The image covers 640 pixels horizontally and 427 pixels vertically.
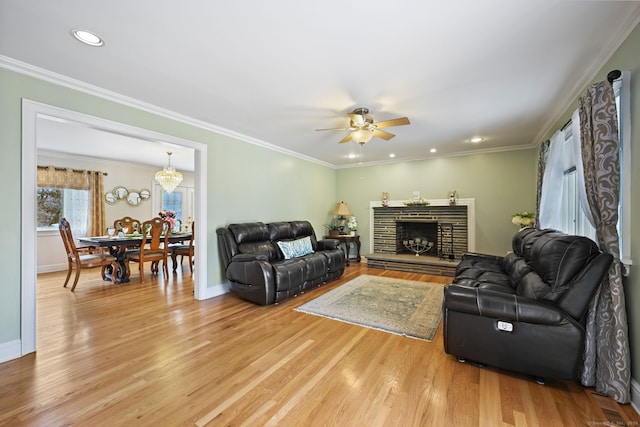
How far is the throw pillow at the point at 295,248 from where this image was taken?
4309mm

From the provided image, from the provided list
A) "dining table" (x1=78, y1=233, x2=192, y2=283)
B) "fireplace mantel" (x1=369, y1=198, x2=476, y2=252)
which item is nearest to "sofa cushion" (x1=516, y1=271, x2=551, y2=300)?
"fireplace mantel" (x1=369, y1=198, x2=476, y2=252)

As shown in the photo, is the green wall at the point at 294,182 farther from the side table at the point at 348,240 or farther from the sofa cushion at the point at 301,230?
the sofa cushion at the point at 301,230

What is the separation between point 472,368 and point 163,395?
2320mm

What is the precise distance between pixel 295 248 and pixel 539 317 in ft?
10.8

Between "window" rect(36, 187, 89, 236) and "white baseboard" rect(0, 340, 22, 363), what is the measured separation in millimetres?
4537

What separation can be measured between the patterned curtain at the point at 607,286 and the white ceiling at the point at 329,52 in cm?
62

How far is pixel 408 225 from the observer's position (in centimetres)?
634

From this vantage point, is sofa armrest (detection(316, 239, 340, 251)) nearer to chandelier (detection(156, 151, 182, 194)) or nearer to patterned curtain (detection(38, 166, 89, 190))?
chandelier (detection(156, 151, 182, 194))

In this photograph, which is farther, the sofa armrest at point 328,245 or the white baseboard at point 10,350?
the sofa armrest at point 328,245

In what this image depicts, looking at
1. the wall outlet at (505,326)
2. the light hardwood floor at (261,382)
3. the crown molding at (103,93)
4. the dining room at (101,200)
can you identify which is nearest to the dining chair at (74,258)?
the dining room at (101,200)

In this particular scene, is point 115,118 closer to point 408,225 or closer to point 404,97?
point 404,97

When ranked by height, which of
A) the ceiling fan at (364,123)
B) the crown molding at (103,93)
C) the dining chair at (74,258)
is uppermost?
the crown molding at (103,93)

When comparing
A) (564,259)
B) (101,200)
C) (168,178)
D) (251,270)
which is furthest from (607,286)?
(101,200)

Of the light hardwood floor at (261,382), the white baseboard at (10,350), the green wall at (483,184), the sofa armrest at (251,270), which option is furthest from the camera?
the green wall at (483,184)
